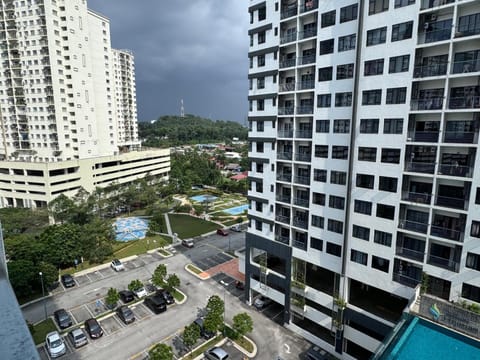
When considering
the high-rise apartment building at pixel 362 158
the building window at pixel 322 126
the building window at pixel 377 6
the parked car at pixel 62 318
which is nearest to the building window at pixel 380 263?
the high-rise apartment building at pixel 362 158

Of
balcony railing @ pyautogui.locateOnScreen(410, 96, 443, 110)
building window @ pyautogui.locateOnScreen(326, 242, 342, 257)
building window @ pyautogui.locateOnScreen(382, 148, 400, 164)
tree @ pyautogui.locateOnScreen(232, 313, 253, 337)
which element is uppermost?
balcony railing @ pyautogui.locateOnScreen(410, 96, 443, 110)

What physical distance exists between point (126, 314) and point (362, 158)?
26.0 meters

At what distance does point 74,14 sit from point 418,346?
74415 mm

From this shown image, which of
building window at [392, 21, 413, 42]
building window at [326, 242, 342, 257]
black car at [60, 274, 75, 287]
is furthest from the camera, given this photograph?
black car at [60, 274, 75, 287]

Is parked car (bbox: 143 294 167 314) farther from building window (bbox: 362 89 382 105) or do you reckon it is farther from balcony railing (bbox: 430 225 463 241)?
building window (bbox: 362 89 382 105)

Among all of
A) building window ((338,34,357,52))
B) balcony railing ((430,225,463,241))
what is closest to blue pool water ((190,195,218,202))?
building window ((338,34,357,52))

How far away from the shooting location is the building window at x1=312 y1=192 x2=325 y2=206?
2493 cm

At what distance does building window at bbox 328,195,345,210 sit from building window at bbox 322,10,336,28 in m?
13.9

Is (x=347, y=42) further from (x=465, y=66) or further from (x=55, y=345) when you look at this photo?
(x=55, y=345)

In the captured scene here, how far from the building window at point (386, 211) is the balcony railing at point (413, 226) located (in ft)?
2.54

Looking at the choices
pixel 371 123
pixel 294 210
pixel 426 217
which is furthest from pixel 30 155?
pixel 426 217

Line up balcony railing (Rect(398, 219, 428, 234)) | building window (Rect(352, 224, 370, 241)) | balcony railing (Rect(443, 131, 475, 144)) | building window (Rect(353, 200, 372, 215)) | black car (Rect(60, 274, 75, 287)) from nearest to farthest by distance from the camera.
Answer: balcony railing (Rect(443, 131, 475, 144)) < balcony railing (Rect(398, 219, 428, 234)) < building window (Rect(353, 200, 372, 215)) < building window (Rect(352, 224, 370, 241)) < black car (Rect(60, 274, 75, 287))

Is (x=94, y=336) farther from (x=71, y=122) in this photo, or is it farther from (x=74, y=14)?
(x=74, y=14)

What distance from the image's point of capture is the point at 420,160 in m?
19.9
